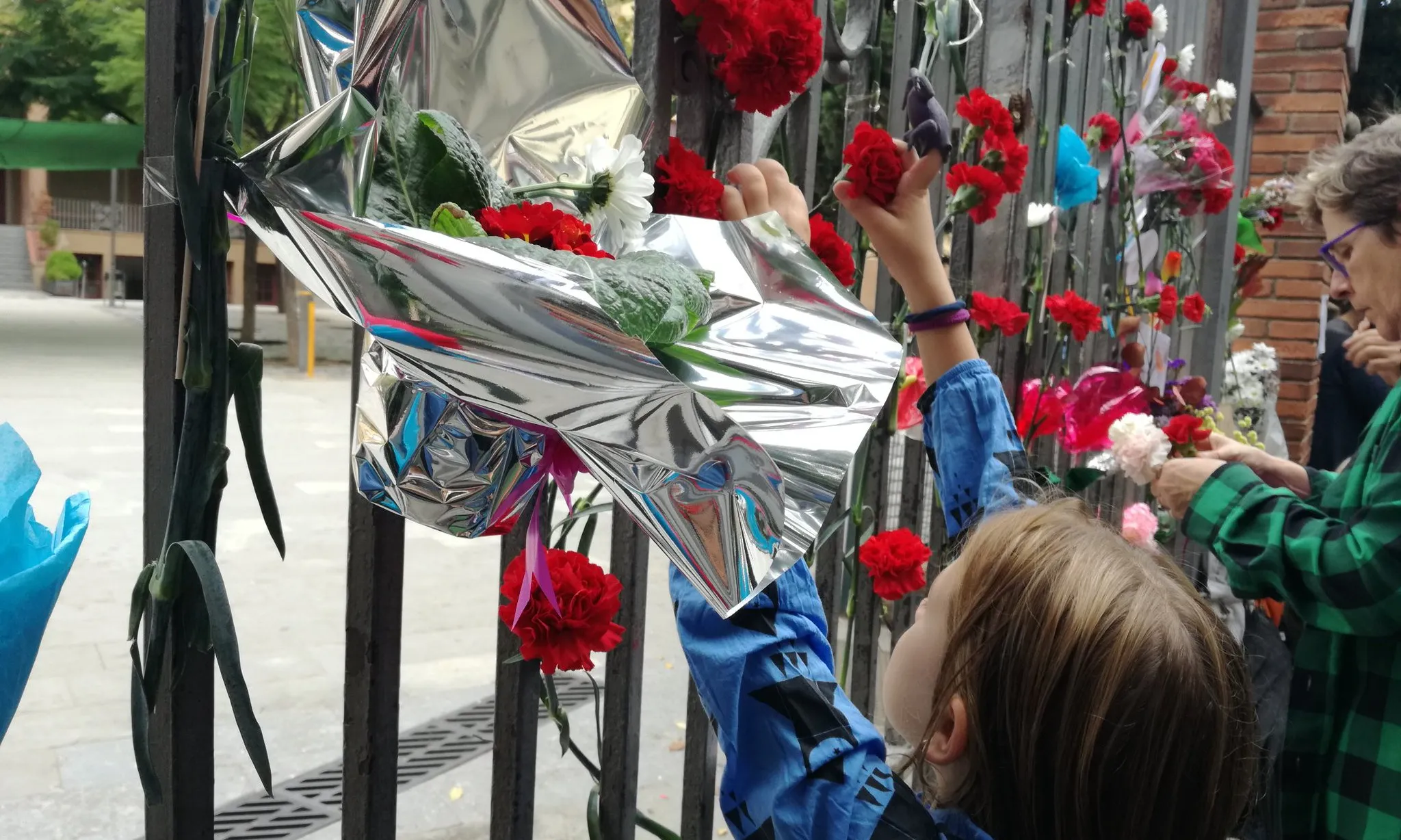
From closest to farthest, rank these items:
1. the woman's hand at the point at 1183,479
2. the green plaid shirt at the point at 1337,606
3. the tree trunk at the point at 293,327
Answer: the green plaid shirt at the point at 1337,606, the woman's hand at the point at 1183,479, the tree trunk at the point at 293,327

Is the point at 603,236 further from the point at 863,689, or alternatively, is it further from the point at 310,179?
the point at 863,689

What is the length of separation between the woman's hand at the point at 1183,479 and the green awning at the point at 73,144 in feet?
51.1

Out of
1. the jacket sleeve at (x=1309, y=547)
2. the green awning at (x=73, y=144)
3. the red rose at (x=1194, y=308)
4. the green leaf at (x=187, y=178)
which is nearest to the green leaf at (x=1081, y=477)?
the jacket sleeve at (x=1309, y=547)

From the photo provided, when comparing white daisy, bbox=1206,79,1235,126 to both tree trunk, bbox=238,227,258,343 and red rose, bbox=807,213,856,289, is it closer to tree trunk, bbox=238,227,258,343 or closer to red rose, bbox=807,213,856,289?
red rose, bbox=807,213,856,289

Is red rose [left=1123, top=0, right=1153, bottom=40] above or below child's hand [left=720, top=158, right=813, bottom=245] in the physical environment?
above

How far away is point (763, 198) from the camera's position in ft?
2.81

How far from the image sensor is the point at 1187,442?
64.7 inches

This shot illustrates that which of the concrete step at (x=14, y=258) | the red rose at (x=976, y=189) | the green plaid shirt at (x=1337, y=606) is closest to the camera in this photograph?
the green plaid shirt at (x=1337, y=606)

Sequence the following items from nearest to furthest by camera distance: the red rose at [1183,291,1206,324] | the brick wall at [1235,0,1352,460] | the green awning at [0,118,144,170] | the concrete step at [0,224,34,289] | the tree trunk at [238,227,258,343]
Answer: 1. the red rose at [1183,291,1206,324]
2. the brick wall at [1235,0,1352,460]
3. the tree trunk at [238,227,258,343]
4. the green awning at [0,118,144,170]
5. the concrete step at [0,224,34,289]

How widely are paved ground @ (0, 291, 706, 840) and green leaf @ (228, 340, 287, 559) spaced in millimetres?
2034

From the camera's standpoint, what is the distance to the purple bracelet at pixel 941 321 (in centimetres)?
114

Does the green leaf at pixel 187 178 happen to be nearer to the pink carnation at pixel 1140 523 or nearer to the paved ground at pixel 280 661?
the pink carnation at pixel 1140 523

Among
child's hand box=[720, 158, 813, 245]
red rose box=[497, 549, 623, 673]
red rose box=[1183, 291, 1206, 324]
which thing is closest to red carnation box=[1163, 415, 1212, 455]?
red rose box=[1183, 291, 1206, 324]

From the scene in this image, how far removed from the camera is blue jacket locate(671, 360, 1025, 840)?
71 centimetres
